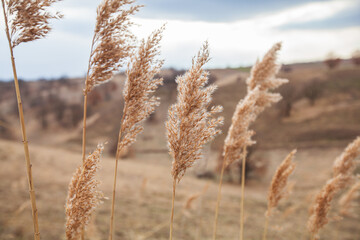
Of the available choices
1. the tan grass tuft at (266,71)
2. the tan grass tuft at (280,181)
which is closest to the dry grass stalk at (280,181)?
the tan grass tuft at (280,181)

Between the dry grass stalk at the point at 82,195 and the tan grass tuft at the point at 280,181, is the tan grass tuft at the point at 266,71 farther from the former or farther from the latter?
the dry grass stalk at the point at 82,195

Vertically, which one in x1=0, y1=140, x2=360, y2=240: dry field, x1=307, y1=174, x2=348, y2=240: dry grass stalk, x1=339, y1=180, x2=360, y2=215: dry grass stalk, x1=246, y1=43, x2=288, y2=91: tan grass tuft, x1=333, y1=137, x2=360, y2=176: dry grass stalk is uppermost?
x1=246, y1=43, x2=288, y2=91: tan grass tuft

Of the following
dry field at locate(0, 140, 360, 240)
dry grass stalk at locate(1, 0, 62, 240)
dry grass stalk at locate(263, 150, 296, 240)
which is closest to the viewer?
dry grass stalk at locate(1, 0, 62, 240)

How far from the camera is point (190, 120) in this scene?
1670mm

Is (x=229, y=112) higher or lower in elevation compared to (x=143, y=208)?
higher

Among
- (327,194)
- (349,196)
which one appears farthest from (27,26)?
(349,196)

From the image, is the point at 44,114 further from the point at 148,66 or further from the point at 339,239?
the point at 148,66

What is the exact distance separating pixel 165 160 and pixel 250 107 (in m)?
24.5

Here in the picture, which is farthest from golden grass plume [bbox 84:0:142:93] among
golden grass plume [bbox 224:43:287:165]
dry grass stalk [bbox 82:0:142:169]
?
golden grass plume [bbox 224:43:287:165]

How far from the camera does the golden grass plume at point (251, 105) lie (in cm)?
233

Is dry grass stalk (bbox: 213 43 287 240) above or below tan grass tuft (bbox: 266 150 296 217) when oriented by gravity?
above

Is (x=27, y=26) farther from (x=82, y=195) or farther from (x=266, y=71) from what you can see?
(x=266, y=71)

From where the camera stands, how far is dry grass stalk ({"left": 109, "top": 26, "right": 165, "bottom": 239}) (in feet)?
5.69

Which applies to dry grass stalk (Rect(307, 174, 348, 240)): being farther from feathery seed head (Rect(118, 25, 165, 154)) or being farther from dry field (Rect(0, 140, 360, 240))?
feathery seed head (Rect(118, 25, 165, 154))
